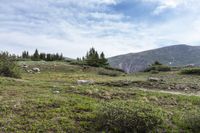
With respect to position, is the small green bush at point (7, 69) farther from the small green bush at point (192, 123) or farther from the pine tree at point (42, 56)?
the pine tree at point (42, 56)

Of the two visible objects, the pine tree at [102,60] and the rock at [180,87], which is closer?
the rock at [180,87]

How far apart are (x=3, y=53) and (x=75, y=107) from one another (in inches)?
441

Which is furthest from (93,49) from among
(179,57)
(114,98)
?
(179,57)

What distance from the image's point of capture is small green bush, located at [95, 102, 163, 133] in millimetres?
5500

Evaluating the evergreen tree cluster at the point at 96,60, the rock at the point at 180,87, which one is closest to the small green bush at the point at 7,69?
the rock at the point at 180,87

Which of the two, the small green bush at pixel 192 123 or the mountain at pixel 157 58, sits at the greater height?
the mountain at pixel 157 58

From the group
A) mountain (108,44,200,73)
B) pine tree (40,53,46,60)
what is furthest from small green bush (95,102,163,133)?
mountain (108,44,200,73)

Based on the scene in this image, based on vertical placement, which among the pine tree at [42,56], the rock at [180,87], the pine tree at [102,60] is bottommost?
the rock at [180,87]

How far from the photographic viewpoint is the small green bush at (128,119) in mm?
5500

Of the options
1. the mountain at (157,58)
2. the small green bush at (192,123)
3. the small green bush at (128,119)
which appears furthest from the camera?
the mountain at (157,58)

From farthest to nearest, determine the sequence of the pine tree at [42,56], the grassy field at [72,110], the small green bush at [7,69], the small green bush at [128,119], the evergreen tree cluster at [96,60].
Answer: the pine tree at [42,56], the evergreen tree cluster at [96,60], the small green bush at [7,69], the grassy field at [72,110], the small green bush at [128,119]

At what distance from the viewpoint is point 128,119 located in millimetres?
5512

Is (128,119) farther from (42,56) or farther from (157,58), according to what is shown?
(157,58)

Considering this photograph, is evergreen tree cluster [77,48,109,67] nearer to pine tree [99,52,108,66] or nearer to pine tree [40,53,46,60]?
pine tree [99,52,108,66]
